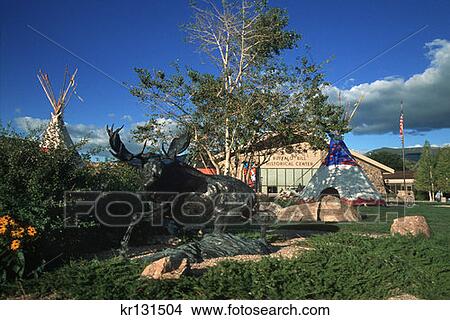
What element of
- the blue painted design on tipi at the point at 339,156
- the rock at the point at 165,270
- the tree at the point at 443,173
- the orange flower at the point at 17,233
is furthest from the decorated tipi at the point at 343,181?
the tree at the point at 443,173

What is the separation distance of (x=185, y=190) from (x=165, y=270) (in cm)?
231

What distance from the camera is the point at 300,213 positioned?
50.4ft

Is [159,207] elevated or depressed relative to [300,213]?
elevated

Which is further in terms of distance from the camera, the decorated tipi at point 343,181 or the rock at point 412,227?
the decorated tipi at point 343,181

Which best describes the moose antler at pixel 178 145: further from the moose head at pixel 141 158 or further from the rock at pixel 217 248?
the rock at pixel 217 248

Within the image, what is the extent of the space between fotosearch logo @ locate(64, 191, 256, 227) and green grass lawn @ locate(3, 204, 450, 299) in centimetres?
122

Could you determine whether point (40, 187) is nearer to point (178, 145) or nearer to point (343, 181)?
point (178, 145)

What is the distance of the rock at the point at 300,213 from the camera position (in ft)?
49.6

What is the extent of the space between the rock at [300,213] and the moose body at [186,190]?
7261 mm

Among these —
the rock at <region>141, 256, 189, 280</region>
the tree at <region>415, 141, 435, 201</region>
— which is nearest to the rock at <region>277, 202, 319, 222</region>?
the rock at <region>141, 256, 189, 280</region>
